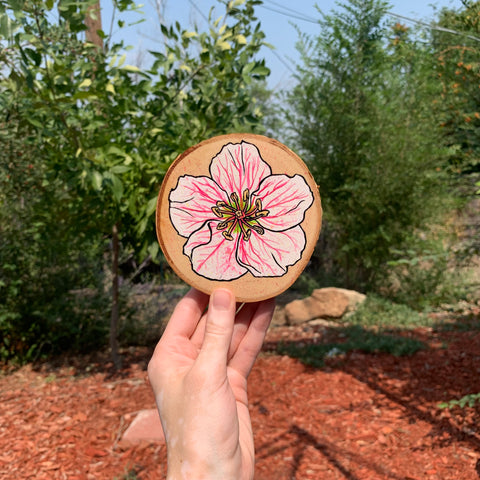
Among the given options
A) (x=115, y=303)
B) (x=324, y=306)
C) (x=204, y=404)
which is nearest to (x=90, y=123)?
(x=115, y=303)

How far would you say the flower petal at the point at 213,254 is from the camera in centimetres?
136

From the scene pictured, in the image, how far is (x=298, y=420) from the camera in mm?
3135

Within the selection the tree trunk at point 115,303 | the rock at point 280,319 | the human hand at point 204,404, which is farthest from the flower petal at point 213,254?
the rock at point 280,319

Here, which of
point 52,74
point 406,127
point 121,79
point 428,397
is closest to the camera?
point 52,74

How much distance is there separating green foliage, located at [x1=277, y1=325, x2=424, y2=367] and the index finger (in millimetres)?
3020

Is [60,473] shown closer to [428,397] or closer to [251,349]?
[251,349]

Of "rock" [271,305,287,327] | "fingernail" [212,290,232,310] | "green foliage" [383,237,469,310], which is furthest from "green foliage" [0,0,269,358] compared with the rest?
"green foliage" [383,237,469,310]

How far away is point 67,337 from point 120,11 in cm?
330

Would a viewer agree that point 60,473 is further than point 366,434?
No

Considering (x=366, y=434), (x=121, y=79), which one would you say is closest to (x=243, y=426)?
(x=366, y=434)

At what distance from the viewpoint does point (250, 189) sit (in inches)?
54.2

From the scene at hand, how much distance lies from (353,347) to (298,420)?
1.68 m

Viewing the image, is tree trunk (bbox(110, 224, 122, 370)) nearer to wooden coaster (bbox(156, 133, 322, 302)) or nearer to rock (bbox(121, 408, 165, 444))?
rock (bbox(121, 408, 165, 444))

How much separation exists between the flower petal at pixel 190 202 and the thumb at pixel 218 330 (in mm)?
264
